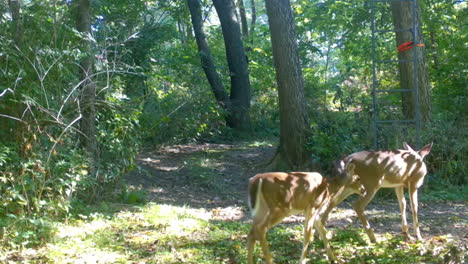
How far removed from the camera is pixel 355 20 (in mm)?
19438

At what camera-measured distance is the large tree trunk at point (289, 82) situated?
12.9m

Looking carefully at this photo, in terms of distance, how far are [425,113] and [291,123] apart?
3361mm

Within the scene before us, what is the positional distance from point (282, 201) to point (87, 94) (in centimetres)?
454

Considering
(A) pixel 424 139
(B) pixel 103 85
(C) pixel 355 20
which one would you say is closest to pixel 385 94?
(C) pixel 355 20

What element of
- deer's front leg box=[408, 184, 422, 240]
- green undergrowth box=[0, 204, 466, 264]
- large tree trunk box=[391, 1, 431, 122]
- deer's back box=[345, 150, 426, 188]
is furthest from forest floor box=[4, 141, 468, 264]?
large tree trunk box=[391, 1, 431, 122]

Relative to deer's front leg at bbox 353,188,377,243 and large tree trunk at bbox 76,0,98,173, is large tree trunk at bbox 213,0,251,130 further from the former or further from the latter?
deer's front leg at bbox 353,188,377,243

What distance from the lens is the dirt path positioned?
9.00 m

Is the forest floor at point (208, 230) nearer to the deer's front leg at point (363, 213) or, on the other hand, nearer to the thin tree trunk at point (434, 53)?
the deer's front leg at point (363, 213)

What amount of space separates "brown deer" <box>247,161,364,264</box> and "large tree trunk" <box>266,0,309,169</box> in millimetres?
6220

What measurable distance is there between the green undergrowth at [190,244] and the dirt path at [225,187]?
70cm

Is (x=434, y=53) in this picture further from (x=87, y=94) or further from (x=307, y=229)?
(x=307, y=229)

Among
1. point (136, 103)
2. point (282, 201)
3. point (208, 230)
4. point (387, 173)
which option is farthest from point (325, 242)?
point (136, 103)

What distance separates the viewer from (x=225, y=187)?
12070 millimetres

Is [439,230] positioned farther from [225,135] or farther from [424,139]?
→ [225,135]
